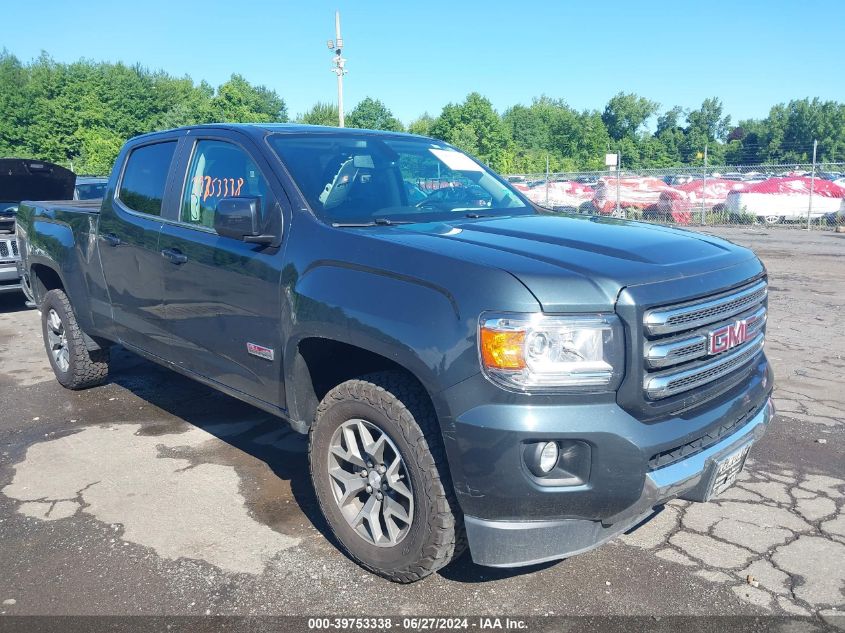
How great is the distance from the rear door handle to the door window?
19 cm

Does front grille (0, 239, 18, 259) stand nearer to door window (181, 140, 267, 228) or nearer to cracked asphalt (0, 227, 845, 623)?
cracked asphalt (0, 227, 845, 623)

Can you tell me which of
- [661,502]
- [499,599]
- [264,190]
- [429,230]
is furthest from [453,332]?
[264,190]

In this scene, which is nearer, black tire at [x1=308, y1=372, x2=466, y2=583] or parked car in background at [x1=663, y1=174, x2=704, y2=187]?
black tire at [x1=308, y1=372, x2=466, y2=583]

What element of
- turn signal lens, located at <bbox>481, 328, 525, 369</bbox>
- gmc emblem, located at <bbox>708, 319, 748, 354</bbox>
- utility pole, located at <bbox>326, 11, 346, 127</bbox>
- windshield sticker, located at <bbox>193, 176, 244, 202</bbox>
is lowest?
gmc emblem, located at <bbox>708, 319, 748, 354</bbox>

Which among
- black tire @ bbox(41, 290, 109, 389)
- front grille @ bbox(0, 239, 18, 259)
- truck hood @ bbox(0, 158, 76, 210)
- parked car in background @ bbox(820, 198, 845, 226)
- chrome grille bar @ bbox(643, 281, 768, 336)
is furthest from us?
parked car in background @ bbox(820, 198, 845, 226)

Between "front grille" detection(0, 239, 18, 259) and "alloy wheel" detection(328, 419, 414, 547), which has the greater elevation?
"front grille" detection(0, 239, 18, 259)

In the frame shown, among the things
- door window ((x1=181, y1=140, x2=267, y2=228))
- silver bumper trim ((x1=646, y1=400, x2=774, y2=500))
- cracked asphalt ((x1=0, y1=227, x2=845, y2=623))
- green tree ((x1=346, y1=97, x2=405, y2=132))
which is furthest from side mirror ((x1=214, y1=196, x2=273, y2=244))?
green tree ((x1=346, y1=97, x2=405, y2=132))

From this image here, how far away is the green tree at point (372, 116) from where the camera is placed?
77.1 meters

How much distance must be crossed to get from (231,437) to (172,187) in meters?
1.69

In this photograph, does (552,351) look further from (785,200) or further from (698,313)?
(785,200)

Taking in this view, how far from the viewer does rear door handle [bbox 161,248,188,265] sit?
3.87m

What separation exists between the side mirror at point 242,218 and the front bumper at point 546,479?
135 cm

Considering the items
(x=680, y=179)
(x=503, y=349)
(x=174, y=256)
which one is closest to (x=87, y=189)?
(x=174, y=256)

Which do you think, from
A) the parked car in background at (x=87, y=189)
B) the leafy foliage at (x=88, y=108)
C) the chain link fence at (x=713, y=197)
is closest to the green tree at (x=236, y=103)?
the leafy foliage at (x=88, y=108)
